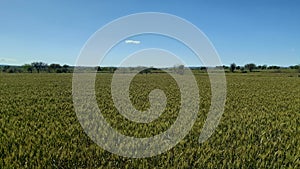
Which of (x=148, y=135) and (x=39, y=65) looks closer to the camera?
(x=148, y=135)

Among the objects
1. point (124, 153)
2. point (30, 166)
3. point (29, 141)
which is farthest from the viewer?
point (29, 141)

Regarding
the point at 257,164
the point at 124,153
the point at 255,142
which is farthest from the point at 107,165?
the point at 255,142

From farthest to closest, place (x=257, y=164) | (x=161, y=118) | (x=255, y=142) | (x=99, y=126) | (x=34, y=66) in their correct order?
(x=34, y=66) < (x=161, y=118) < (x=99, y=126) < (x=255, y=142) < (x=257, y=164)

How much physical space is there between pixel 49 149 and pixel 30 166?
2.73 feet

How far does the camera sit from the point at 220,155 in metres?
5.69

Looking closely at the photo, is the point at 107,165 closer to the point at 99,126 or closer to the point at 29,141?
the point at 29,141

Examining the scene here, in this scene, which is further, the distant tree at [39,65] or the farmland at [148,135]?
the distant tree at [39,65]

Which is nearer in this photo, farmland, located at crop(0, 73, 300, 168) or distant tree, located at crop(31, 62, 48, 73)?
farmland, located at crop(0, 73, 300, 168)

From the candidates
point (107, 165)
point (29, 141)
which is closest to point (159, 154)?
point (107, 165)

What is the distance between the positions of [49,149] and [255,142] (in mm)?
4748

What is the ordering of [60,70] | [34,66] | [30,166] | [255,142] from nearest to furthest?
[30,166] → [255,142] → [60,70] → [34,66]

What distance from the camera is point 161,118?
31.0ft

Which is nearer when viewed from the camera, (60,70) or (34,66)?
(60,70)

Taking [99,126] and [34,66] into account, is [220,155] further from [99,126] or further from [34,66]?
[34,66]
